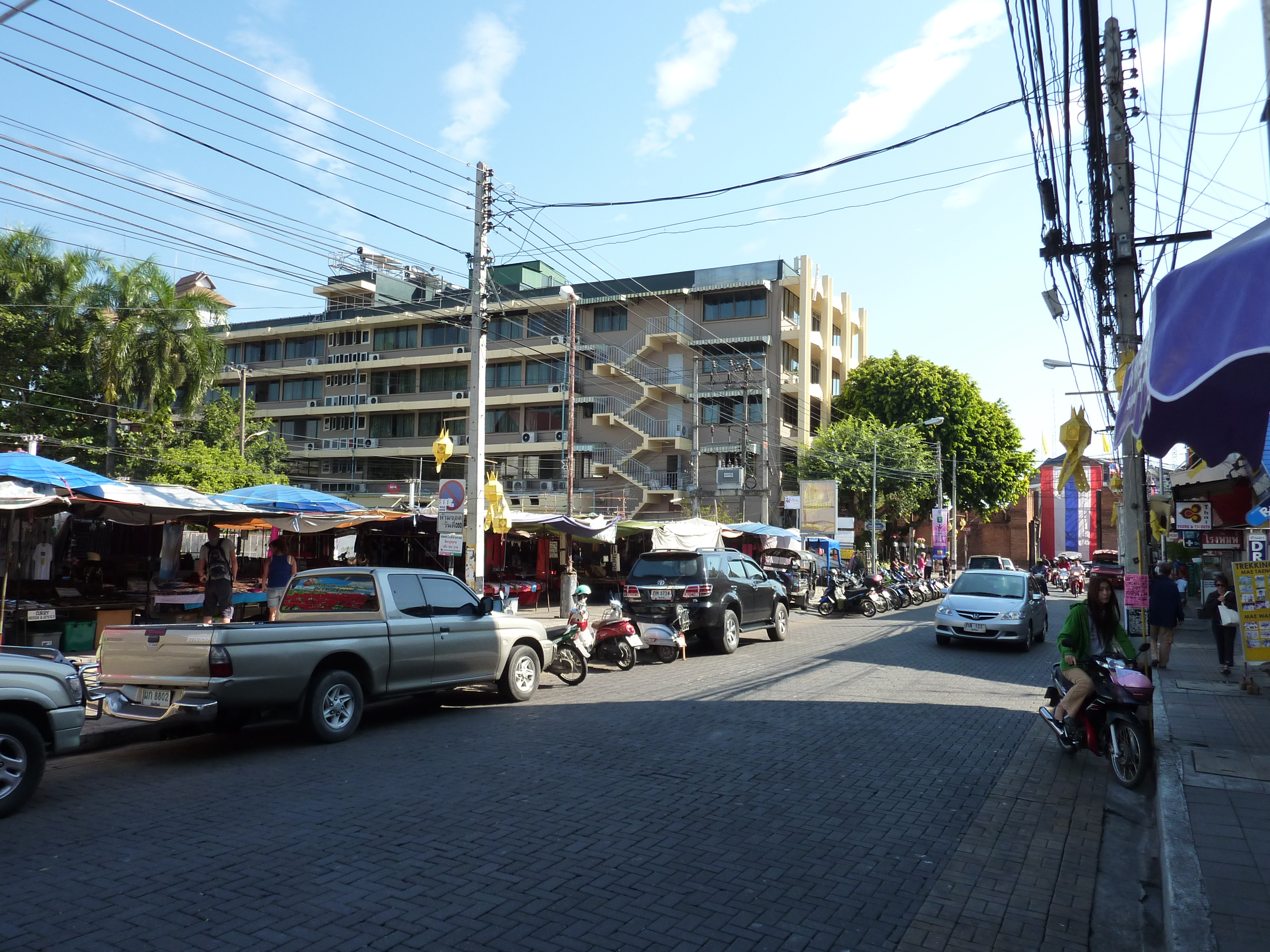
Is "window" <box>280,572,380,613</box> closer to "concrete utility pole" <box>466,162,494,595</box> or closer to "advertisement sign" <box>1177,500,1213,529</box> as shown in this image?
"concrete utility pole" <box>466,162,494,595</box>

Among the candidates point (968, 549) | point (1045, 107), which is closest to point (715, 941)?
point (1045, 107)

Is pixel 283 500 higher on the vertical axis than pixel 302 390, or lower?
lower

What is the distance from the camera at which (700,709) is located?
10.3m

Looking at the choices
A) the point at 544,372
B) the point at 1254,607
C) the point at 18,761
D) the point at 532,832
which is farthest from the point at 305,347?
the point at 532,832

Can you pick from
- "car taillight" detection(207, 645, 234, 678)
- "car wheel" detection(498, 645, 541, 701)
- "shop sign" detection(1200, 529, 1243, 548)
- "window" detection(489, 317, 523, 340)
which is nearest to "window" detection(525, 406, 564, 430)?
"window" detection(489, 317, 523, 340)

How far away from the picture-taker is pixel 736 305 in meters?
47.6

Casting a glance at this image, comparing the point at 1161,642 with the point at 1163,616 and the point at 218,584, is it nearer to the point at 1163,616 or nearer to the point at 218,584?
the point at 1163,616

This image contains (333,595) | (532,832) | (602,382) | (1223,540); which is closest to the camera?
(532,832)

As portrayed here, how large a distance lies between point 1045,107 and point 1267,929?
26.0 feet

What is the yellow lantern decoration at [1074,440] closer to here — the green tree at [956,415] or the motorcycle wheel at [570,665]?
the motorcycle wheel at [570,665]

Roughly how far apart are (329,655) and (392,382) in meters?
48.2

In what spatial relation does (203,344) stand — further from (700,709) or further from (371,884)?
(371,884)

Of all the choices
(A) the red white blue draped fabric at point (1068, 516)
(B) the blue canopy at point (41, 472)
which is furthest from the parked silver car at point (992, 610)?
(A) the red white blue draped fabric at point (1068, 516)

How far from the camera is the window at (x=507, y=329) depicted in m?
50.1
